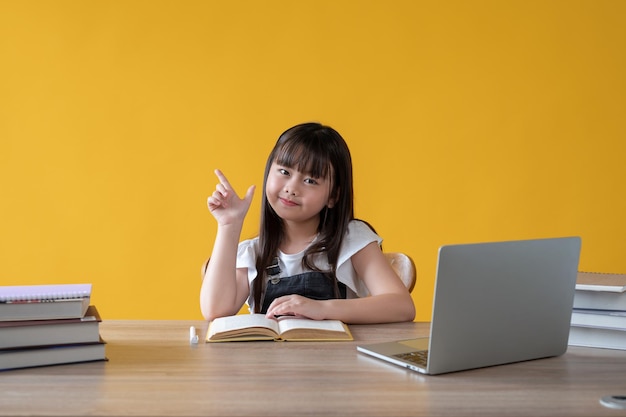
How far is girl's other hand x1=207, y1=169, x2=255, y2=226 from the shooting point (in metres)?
1.88

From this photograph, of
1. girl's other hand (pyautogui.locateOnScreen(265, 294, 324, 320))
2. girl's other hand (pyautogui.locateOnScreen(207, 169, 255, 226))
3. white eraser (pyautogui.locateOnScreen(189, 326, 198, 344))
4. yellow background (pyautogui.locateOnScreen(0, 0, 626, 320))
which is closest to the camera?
white eraser (pyautogui.locateOnScreen(189, 326, 198, 344))

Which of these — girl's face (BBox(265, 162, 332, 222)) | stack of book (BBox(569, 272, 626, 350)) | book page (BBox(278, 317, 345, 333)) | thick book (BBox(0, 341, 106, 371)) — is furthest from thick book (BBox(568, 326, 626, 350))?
thick book (BBox(0, 341, 106, 371))

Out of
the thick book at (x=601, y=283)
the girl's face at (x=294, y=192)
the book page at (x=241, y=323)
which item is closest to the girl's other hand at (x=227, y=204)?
the girl's face at (x=294, y=192)

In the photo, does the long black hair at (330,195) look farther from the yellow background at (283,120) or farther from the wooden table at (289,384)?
the yellow background at (283,120)

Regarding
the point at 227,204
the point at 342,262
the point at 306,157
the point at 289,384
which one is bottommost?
the point at 289,384

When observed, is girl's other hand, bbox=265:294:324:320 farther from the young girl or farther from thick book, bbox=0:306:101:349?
thick book, bbox=0:306:101:349

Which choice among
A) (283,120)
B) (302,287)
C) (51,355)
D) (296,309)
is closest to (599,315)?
(296,309)

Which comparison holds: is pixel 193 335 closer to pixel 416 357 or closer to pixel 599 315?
pixel 416 357

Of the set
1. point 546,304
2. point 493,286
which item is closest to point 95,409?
point 493,286

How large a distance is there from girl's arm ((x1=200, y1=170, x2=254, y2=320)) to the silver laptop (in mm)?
538

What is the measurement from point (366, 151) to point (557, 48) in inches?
35.1

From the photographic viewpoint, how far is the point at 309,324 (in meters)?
1.67

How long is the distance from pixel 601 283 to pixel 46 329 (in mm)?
1043

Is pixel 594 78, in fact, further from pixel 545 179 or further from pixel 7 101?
pixel 7 101
